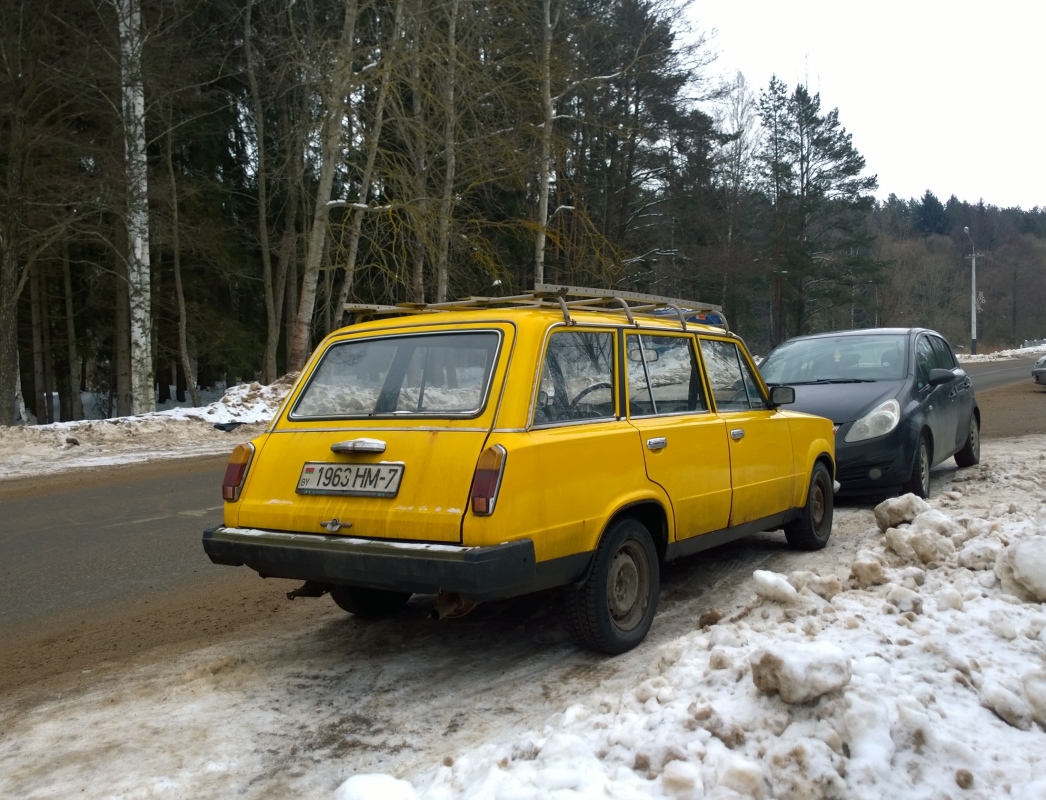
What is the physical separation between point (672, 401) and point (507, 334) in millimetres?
1270

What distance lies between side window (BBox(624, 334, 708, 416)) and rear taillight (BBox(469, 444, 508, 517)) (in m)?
1.14

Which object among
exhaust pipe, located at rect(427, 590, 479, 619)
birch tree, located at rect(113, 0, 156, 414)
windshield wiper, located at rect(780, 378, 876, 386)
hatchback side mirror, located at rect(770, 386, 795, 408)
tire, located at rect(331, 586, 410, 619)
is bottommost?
tire, located at rect(331, 586, 410, 619)

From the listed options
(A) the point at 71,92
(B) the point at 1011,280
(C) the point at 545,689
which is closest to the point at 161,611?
(C) the point at 545,689

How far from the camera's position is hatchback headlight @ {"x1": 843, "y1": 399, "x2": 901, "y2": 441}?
7.77m

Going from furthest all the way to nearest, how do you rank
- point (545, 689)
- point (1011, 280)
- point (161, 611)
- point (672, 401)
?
point (1011, 280), point (161, 611), point (672, 401), point (545, 689)

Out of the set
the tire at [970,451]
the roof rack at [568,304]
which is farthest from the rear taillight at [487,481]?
the tire at [970,451]

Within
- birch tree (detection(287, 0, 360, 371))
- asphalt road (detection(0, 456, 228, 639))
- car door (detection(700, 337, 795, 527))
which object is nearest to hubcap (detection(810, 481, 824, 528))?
car door (detection(700, 337, 795, 527))

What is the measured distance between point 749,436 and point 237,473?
3116mm

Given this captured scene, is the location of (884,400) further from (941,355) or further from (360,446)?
(360,446)

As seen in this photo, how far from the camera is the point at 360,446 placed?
4.23 m

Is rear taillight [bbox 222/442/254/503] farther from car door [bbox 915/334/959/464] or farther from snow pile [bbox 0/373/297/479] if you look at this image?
snow pile [bbox 0/373/297/479]

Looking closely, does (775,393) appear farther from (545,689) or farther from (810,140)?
(810,140)

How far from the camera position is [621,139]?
32562 millimetres

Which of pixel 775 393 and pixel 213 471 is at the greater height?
pixel 775 393
